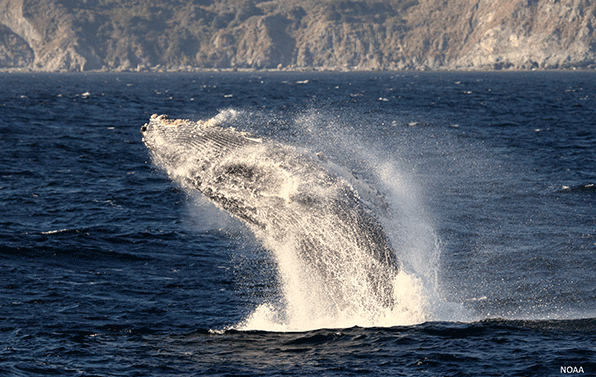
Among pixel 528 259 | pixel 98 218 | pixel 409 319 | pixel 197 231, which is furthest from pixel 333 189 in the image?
pixel 98 218

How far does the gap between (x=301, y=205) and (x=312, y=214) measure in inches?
10.1

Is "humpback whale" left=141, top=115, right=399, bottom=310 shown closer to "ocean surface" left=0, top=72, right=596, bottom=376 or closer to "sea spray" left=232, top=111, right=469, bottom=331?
"sea spray" left=232, top=111, right=469, bottom=331

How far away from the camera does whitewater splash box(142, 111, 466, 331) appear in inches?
452

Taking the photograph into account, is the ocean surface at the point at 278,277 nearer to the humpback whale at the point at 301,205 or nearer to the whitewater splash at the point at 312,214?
the whitewater splash at the point at 312,214

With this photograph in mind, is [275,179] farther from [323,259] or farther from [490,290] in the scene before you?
[490,290]

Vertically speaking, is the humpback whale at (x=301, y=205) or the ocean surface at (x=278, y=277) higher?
the humpback whale at (x=301, y=205)

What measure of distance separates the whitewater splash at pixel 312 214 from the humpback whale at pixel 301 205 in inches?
0.7

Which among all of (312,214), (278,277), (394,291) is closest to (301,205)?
(312,214)

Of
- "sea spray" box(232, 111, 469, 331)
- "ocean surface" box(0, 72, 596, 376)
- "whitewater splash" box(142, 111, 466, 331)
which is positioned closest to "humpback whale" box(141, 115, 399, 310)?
"whitewater splash" box(142, 111, 466, 331)

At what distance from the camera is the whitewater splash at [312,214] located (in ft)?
37.7

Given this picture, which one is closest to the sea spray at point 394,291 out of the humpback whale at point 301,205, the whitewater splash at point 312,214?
the whitewater splash at point 312,214

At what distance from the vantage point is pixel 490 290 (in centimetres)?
1633

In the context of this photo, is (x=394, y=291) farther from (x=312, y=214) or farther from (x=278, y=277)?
(x=278, y=277)

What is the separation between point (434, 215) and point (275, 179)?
12.5 metres
